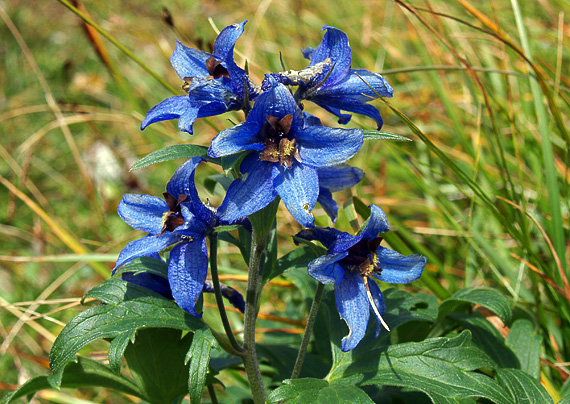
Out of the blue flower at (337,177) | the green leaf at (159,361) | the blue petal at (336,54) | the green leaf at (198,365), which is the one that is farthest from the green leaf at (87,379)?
the blue petal at (336,54)

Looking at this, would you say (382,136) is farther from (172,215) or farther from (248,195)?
(172,215)

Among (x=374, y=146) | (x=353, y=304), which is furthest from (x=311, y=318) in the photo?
(x=374, y=146)

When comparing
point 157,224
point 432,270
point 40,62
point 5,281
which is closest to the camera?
point 157,224

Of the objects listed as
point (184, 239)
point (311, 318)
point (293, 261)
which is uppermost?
point (184, 239)

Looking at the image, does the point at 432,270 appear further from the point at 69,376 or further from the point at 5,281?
the point at 5,281

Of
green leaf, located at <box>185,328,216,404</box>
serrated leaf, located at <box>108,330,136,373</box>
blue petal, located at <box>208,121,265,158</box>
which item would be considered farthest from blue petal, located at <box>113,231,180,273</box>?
blue petal, located at <box>208,121,265,158</box>

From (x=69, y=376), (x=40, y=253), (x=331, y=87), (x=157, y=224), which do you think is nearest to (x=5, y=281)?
(x=40, y=253)
